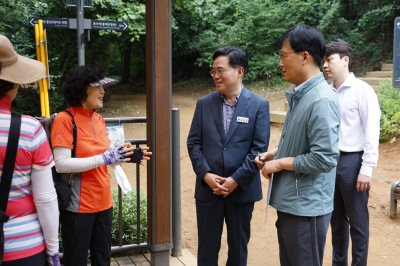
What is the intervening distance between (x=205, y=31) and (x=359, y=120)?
1339 centimetres

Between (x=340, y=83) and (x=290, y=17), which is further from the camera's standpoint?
(x=290, y=17)

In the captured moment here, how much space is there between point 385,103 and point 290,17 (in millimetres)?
7356

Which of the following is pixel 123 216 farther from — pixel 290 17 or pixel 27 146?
pixel 290 17

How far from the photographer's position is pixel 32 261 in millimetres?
1949

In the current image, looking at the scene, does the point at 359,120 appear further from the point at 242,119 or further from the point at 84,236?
the point at 84,236

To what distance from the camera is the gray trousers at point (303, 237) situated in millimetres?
2430

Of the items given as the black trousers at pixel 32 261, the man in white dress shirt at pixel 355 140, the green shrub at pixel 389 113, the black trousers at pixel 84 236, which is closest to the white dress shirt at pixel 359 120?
the man in white dress shirt at pixel 355 140

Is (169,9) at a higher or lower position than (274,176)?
higher

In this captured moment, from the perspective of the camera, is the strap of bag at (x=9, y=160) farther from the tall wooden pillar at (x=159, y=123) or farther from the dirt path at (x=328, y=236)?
the dirt path at (x=328, y=236)

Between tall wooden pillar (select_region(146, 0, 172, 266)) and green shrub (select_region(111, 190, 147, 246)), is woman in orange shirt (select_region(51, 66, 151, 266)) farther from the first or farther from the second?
green shrub (select_region(111, 190, 147, 246))

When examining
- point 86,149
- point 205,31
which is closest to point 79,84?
point 86,149

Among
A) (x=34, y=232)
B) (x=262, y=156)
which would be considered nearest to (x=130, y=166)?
(x=262, y=156)

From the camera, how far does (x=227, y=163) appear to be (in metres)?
3.07

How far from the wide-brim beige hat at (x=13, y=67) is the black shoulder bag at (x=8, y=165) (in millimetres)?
165
